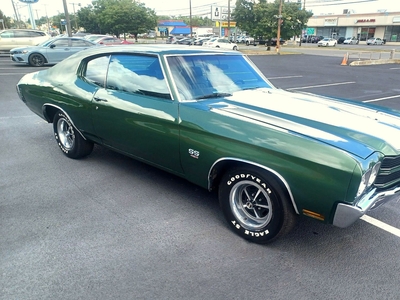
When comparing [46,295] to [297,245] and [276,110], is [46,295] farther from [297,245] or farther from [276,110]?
[276,110]

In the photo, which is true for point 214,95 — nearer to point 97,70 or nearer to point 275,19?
point 97,70

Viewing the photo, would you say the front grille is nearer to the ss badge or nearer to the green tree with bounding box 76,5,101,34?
the ss badge

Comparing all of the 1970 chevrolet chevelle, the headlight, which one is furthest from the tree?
the headlight

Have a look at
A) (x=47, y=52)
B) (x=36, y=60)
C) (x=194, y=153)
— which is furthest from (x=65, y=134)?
(x=36, y=60)

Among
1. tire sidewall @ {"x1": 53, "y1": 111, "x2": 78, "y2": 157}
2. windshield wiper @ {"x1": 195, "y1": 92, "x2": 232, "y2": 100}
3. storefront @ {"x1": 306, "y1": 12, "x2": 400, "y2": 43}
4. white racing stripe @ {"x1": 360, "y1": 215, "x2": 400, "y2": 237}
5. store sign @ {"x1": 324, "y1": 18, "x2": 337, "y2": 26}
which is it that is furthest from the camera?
store sign @ {"x1": 324, "y1": 18, "x2": 337, "y2": 26}

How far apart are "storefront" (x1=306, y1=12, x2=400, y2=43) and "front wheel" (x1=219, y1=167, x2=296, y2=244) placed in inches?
2889

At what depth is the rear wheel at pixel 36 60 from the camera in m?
15.5

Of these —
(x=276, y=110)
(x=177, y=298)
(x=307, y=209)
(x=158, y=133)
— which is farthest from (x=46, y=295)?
(x=276, y=110)

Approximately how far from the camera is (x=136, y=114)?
3523 mm

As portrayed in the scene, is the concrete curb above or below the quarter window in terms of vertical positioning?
below

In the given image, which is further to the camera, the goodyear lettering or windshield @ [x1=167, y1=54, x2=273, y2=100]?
windshield @ [x1=167, y1=54, x2=273, y2=100]

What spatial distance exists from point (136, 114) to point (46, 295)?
1.89m

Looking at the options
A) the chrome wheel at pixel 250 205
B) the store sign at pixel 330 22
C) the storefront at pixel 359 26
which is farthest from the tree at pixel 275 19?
the store sign at pixel 330 22

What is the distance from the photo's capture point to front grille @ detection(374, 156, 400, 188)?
2.55 meters
